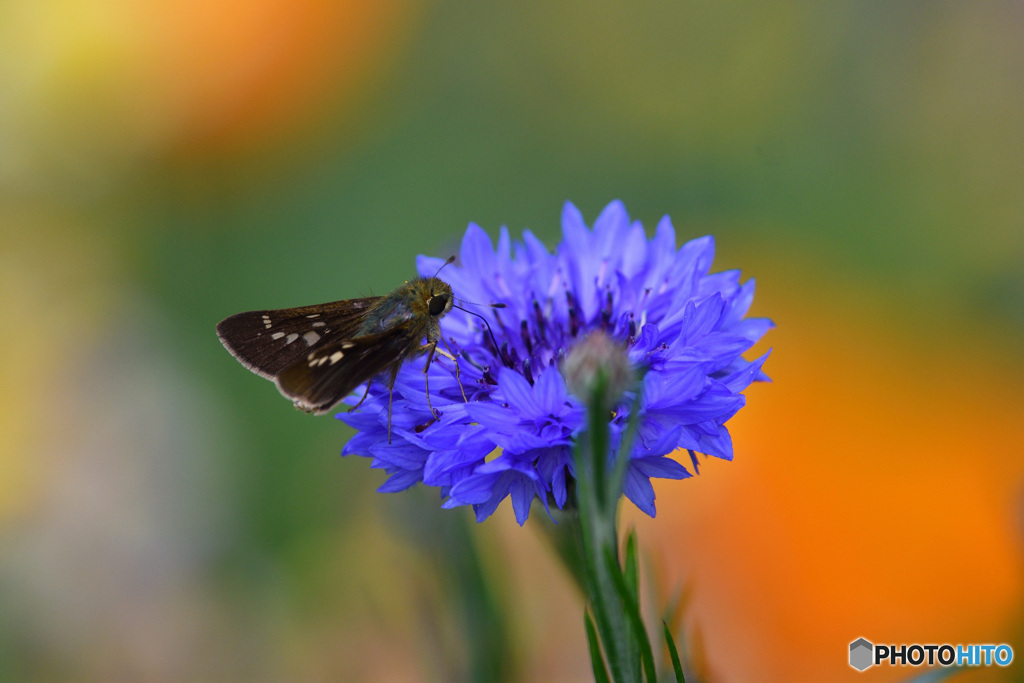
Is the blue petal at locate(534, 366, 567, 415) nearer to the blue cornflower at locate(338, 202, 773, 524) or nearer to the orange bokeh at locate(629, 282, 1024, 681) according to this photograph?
the blue cornflower at locate(338, 202, 773, 524)

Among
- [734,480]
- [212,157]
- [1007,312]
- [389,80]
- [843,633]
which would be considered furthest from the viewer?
[389,80]

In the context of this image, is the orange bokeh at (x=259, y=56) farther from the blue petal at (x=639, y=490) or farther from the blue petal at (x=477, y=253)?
the blue petal at (x=639, y=490)

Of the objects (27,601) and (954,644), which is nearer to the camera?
(954,644)

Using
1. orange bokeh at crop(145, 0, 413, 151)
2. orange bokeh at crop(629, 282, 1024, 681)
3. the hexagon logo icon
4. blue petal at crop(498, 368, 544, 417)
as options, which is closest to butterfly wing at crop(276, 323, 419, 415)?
blue petal at crop(498, 368, 544, 417)

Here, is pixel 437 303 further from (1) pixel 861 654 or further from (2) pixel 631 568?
(1) pixel 861 654

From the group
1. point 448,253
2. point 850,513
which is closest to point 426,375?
point 448,253

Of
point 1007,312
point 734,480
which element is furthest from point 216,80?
point 1007,312

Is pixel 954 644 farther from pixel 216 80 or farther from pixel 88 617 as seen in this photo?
pixel 216 80

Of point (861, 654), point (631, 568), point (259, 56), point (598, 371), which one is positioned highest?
point (259, 56)
